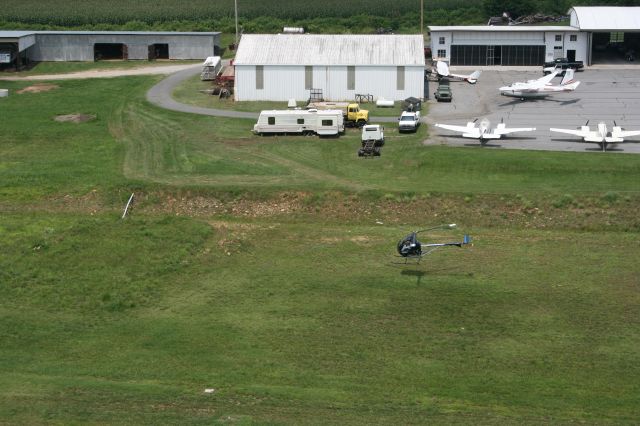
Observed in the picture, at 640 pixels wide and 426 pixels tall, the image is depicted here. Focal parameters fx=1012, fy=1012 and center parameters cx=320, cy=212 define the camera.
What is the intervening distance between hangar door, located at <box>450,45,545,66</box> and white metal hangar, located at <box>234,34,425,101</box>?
14971 millimetres

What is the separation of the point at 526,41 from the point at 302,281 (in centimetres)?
5535

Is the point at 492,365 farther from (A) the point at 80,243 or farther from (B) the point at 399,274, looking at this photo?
(A) the point at 80,243

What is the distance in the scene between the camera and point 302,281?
46094 mm

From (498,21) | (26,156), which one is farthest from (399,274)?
(498,21)

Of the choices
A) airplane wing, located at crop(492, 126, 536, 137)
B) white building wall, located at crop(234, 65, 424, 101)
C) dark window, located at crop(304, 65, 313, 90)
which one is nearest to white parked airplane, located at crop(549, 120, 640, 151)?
airplane wing, located at crop(492, 126, 536, 137)

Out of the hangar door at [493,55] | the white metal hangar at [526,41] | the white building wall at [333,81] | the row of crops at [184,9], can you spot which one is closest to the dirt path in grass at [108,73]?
the white building wall at [333,81]

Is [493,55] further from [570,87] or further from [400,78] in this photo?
[400,78]

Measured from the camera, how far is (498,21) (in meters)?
112

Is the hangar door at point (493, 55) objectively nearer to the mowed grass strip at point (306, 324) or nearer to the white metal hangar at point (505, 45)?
the white metal hangar at point (505, 45)

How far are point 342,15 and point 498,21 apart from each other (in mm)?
18539

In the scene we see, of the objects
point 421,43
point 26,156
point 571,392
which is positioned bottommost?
point 571,392

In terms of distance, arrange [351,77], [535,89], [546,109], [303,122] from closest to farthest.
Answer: [303,122] → [546,109] → [535,89] → [351,77]

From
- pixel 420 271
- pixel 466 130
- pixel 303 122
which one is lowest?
pixel 420 271

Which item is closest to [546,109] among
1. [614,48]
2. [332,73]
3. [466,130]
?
[466,130]
